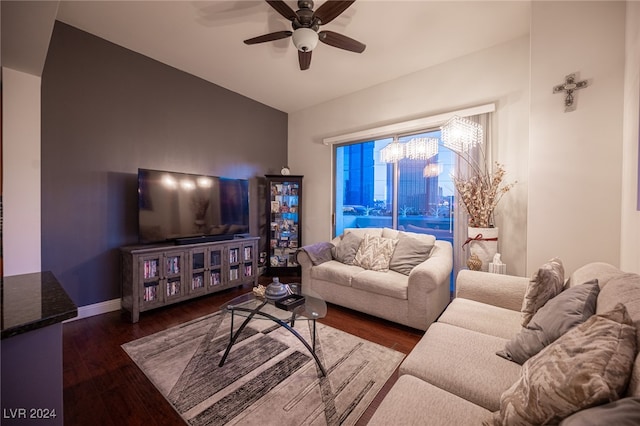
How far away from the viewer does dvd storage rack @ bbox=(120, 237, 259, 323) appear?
2557 millimetres

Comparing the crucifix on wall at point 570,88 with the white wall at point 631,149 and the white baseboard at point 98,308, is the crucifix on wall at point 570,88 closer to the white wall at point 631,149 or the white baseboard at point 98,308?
the white wall at point 631,149

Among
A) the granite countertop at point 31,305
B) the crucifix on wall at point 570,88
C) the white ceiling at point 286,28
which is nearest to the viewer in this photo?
the granite countertop at point 31,305

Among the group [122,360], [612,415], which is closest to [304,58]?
[612,415]

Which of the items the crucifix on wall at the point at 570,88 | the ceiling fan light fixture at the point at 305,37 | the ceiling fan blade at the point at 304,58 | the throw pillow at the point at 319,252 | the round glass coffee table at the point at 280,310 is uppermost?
the ceiling fan blade at the point at 304,58

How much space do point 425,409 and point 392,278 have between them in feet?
5.45

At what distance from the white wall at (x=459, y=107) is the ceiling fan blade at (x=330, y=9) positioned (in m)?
1.76

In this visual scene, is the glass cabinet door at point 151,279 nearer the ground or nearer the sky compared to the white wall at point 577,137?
nearer the ground

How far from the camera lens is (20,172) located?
7.00 feet

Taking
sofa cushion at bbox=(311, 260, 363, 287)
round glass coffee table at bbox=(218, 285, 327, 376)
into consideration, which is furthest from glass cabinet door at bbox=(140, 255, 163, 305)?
sofa cushion at bbox=(311, 260, 363, 287)

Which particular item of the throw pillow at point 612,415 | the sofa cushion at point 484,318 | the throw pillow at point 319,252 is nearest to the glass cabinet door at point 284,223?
the throw pillow at point 319,252

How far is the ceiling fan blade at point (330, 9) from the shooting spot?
184 cm

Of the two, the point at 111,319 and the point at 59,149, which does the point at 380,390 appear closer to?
the point at 111,319

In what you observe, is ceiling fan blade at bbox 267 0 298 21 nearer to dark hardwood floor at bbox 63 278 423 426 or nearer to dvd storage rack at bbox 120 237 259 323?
dvd storage rack at bbox 120 237 259 323

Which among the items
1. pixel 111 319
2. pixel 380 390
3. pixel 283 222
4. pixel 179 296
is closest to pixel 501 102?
pixel 380 390
